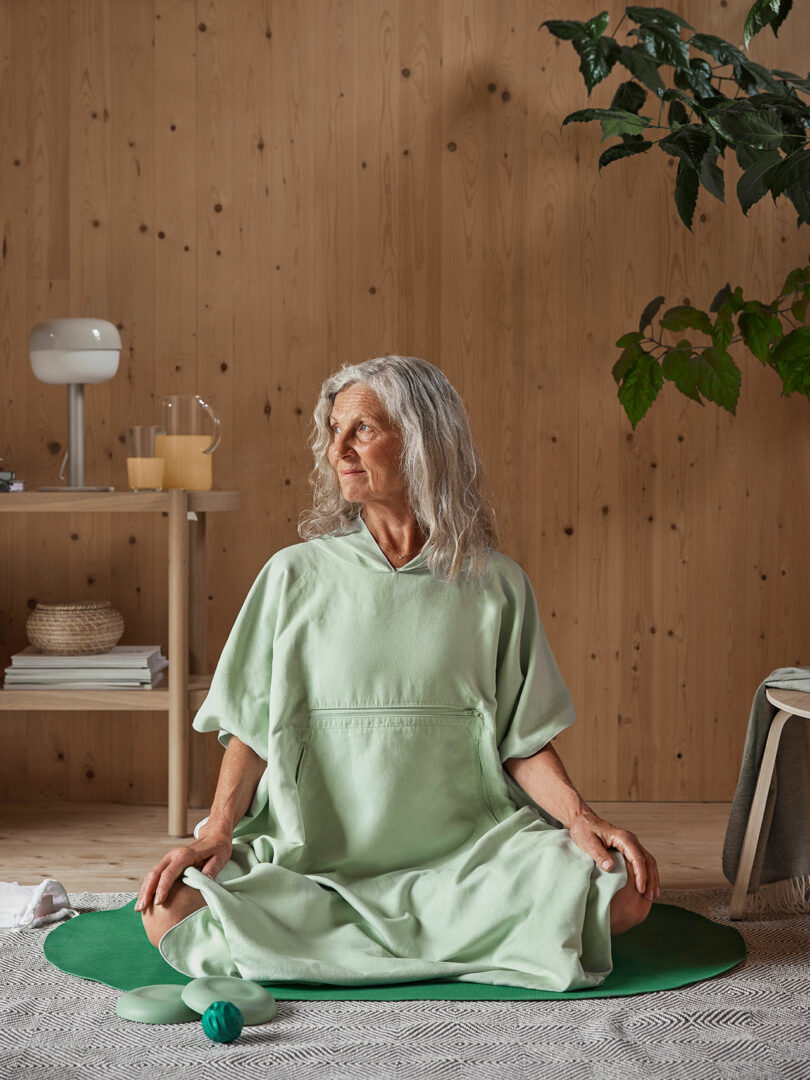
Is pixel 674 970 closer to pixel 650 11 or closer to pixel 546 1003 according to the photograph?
pixel 546 1003

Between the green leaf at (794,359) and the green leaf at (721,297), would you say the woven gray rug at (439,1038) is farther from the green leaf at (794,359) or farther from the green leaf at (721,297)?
the green leaf at (721,297)

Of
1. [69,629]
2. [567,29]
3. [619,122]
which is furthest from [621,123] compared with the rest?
[69,629]

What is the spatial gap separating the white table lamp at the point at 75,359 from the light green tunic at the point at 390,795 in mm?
861

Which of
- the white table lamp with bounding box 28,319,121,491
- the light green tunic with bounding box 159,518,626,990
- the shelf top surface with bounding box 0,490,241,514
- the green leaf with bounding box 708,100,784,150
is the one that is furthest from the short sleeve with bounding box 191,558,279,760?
the green leaf with bounding box 708,100,784,150

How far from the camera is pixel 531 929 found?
163 cm

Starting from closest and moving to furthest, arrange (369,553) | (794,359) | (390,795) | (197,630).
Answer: (390,795) < (369,553) < (794,359) < (197,630)

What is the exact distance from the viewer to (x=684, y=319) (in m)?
2.51

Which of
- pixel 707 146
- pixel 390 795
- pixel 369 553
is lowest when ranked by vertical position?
pixel 390 795

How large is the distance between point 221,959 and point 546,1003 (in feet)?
1.52

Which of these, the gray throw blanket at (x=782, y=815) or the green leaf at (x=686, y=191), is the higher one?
the green leaf at (x=686, y=191)

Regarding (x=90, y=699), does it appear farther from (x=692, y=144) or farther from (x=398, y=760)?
(x=692, y=144)

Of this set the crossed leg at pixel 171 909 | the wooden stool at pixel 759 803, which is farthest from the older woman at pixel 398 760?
the wooden stool at pixel 759 803

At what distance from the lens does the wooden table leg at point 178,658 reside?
97.7 inches

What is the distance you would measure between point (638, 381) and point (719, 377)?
0.18 metres
